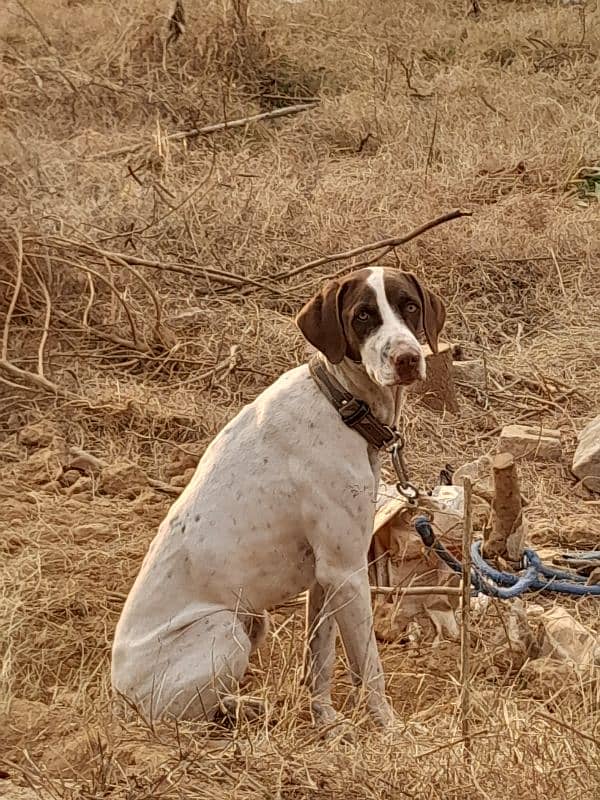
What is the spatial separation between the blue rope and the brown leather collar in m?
0.56

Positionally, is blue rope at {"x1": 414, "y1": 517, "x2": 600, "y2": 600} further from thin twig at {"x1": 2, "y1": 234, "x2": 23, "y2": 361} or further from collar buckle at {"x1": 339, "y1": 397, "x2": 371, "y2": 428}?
thin twig at {"x1": 2, "y1": 234, "x2": 23, "y2": 361}

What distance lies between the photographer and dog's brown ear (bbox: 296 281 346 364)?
378 cm

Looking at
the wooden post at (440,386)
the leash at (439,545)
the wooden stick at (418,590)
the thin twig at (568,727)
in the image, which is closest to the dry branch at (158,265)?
the wooden post at (440,386)

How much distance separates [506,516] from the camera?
4.62m

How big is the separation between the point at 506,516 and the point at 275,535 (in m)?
1.22

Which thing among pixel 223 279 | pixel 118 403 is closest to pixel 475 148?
pixel 223 279

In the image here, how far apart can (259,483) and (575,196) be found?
5.48 metres

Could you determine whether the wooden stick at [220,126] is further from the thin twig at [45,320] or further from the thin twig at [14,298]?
the thin twig at [14,298]

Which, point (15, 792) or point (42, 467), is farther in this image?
point (42, 467)

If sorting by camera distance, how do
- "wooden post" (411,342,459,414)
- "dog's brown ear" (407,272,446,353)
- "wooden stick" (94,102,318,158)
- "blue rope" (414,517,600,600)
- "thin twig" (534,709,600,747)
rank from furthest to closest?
"wooden stick" (94,102,318,158) < "wooden post" (411,342,459,414) < "blue rope" (414,517,600,600) < "dog's brown ear" (407,272,446,353) < "thin twig" (534,709,600,747)

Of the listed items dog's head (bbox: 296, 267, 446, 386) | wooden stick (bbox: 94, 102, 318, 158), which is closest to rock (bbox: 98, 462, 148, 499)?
dog's head (bbox: 296, 267, 446, 386)

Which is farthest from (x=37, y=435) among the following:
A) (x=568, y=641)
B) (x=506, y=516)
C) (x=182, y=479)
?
(x=568, y=641)

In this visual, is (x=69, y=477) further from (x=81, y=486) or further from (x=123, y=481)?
(x=123, y=481)

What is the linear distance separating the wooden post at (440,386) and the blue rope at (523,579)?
1514mm
